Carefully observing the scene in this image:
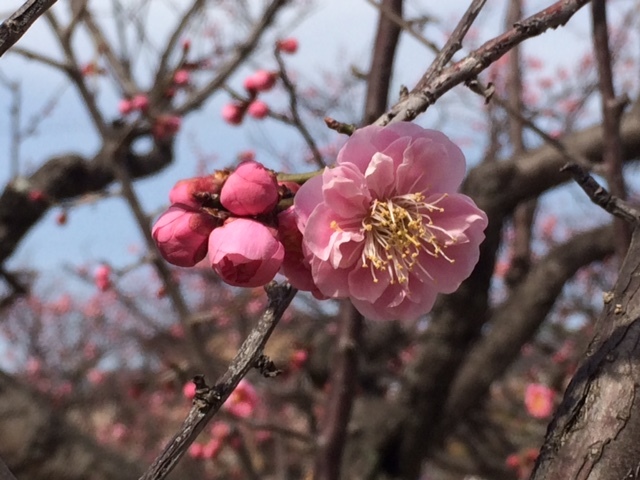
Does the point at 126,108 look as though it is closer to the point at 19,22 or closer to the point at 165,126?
the point at 165,126

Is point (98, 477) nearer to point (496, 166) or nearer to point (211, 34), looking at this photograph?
point (496, 166)

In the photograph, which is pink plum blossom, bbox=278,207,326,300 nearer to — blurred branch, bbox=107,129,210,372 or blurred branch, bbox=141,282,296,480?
blurred branch, bbox=141,282,296,480

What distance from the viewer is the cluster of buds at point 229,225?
0.59 metres

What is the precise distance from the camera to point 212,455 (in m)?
2.39

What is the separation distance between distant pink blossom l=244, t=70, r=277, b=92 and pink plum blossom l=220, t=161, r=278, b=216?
1.53m

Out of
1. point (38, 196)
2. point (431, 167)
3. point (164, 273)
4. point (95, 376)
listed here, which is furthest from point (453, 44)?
point (95, 376)

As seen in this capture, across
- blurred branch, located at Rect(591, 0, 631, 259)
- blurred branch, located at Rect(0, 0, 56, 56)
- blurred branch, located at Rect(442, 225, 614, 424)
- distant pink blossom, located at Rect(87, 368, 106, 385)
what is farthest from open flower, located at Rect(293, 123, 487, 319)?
distant pink blossom, located at Rect(87, 368, 106, 385)

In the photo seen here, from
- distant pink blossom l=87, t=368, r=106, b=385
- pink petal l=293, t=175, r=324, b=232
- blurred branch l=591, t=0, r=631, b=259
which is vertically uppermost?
distant pink blossom l=87, t=368, r=106, b=385

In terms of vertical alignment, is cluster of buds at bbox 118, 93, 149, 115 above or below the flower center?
Answer: above

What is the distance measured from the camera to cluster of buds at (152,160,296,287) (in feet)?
1.94

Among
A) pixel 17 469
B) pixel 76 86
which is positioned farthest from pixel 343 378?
pixel 17 469

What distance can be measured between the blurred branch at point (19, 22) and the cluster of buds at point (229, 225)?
0.66 feet

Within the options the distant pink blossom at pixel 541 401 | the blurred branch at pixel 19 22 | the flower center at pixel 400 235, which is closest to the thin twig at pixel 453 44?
the flower center at pixel 400 235

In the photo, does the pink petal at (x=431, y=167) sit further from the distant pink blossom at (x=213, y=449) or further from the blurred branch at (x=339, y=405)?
the distant pink blossom at (x=213, y=449)
